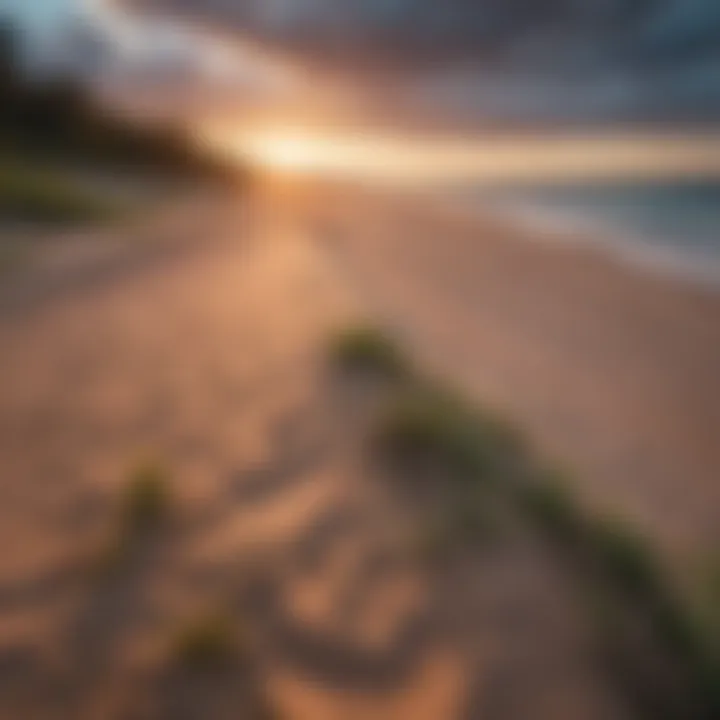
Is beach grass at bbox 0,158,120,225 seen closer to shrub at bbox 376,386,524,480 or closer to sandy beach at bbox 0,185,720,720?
sandy beach at bbox 0,185,720,720

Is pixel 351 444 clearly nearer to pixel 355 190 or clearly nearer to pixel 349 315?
pixel 349 315

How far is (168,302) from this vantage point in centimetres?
381

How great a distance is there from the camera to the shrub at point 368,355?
335 cm

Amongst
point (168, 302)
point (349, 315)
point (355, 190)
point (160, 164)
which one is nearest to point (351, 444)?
point (349, 315)

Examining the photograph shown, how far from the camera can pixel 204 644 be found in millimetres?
2291

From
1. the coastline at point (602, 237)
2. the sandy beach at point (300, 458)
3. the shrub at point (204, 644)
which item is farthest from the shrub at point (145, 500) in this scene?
the coastline at point (602, 237)

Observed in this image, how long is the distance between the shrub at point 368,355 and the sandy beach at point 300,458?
0.36 ft

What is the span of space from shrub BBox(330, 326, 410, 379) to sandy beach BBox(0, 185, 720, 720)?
11 centimetres

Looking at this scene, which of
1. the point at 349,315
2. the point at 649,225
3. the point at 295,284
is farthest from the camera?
the point at 649,225

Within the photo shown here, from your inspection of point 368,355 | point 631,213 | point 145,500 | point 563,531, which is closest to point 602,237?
point 631,213

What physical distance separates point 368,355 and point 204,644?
4.35 ft

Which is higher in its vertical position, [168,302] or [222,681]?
[168,302]

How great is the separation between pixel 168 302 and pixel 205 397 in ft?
2.37

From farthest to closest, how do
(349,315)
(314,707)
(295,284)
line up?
1. (295,284)
2. (349,315)
3. (314,707)
